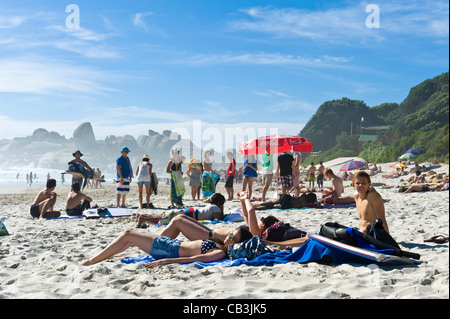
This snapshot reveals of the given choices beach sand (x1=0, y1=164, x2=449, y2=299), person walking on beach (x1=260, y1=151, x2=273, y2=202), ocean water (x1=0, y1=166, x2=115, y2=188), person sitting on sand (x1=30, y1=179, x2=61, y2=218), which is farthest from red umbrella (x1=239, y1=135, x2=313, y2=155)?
ocean water (x1=0, y1=166, x2=115, y2=188)

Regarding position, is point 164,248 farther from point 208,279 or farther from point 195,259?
point 208,279

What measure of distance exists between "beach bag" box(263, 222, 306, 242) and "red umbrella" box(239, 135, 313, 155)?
19.7ft

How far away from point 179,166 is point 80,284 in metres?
6.87

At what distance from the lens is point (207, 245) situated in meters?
4.05

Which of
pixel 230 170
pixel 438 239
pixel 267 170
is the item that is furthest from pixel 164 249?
pixel 230 170

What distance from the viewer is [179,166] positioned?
396 inches

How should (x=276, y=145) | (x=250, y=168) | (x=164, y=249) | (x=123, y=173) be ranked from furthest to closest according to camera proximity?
(x=250, y=168), (x=276, y=145), (x=123, y=173), (x=164, y=249)

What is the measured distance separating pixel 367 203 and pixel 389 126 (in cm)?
6785

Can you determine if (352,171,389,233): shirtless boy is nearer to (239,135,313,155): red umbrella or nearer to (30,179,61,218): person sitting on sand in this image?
(30,179,61,218): person sitting on sand

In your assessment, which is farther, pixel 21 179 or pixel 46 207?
pixel 21 179

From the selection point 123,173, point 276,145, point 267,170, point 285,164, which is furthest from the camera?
point 276,145

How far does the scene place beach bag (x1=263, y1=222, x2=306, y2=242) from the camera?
4.59 m

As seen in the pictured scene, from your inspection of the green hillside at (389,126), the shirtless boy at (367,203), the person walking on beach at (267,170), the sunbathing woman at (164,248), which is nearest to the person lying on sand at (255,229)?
the sunbathing woman at (164,248)
